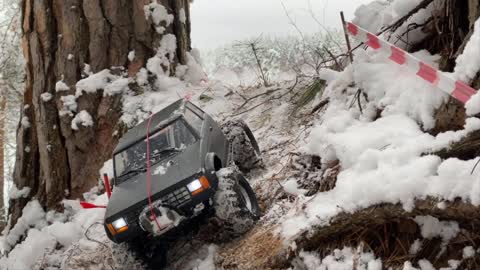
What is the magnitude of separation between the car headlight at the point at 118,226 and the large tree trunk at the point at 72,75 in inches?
140

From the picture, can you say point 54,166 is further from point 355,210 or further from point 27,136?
point 355,210

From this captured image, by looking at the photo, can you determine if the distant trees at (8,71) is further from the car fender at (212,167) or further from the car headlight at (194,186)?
the car headlight at (194,186)

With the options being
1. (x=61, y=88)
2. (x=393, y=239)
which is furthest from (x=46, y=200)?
(x=393, y=239)

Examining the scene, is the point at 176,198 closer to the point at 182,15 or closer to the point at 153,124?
the point at 153,124

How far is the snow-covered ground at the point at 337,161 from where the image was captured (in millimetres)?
3529

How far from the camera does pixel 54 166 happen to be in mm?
8898

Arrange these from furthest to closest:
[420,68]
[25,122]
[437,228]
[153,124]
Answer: [25,122]
[153,124]
[420,68]
[437,228]

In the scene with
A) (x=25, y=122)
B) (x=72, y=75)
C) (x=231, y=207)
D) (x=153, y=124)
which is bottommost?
(x=231, y=207)

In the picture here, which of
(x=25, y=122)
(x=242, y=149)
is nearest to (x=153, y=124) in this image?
(x=242, y=149)

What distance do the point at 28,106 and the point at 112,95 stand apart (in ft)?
5.87

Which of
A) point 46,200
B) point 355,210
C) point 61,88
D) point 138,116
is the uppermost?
point 61,88

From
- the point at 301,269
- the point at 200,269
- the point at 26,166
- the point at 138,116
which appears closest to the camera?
the point at 301,269

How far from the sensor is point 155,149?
18.9 ft

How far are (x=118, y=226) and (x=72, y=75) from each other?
15.0ft
